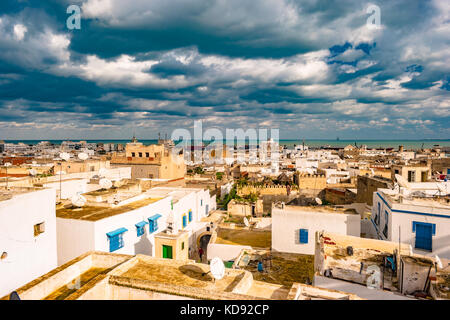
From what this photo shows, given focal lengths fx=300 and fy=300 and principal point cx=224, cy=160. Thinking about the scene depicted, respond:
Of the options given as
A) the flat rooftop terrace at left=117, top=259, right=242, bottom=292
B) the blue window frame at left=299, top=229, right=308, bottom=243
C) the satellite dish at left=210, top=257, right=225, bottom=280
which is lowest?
the blue window frame at left=299, top=229, right=308, bottom=243

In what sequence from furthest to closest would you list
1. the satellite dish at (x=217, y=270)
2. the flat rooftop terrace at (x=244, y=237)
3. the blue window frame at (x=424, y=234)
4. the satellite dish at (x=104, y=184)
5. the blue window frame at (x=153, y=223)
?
the satellite dish at (x=104, y=184) → the flat rooftop terrace at (x=244, y=237) → the blue window frame at (x=153, y=223) → the blue window frame at (x=424, y=234) → the satellite dish at (x=217, y=270)

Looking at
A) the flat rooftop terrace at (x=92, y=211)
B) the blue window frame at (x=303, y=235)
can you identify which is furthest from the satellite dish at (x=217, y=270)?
the blue window frame at (x=303, y=235)

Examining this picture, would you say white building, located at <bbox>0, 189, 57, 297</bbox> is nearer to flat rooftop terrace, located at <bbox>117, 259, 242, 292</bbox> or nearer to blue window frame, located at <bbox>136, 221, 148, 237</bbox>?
flat rooftop terrace, located at <bbox>117, 259, 242, 292</bbox>

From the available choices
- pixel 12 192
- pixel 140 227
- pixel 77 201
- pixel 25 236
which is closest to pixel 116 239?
pixel 140 227

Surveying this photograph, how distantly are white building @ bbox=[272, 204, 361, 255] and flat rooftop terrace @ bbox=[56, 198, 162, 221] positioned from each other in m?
6.43

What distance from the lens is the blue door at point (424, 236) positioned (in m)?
11.0

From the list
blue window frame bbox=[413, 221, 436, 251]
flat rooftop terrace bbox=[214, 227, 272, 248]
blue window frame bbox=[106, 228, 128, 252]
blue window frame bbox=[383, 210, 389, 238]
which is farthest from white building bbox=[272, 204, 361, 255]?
blue window frame bbox=[106, 228, 128, 252]

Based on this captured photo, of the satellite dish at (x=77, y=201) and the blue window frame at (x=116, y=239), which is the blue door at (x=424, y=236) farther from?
the satellite dish at (x=77, y=201)

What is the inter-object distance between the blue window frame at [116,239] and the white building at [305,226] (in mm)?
6626

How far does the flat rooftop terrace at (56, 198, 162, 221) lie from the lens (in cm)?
1194

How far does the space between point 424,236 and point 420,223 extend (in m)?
0.48

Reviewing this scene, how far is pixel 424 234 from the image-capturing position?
1115cm
